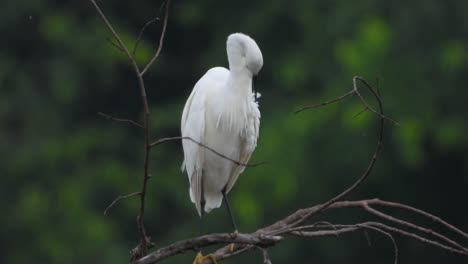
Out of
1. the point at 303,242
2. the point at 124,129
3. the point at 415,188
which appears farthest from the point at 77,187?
the point at 415,188

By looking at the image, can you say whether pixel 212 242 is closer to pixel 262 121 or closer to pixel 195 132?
pixel 195 132

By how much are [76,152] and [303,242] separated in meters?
2.61

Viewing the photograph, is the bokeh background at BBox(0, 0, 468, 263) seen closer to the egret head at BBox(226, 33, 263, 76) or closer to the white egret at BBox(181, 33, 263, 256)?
the white egret at BBox(181, 33, 263, 256)

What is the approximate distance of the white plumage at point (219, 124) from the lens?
4.86m

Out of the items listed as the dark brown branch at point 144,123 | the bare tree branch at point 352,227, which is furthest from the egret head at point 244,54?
the dark brown branch at point 144,123

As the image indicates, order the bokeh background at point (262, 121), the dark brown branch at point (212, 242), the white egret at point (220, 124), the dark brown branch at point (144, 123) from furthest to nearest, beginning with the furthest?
the bokeh background at point (262, 121) → the white egret at point (220, 124) → the dark brown branch at point (212, 242) → the dark brown branch at point (144, 123)

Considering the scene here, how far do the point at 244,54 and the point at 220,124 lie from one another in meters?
0.40

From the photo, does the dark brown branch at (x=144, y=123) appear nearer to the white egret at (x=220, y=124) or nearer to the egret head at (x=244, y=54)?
the egret head at (x=244, y=54)

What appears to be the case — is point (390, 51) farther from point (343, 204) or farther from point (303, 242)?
→ point (343, 204)

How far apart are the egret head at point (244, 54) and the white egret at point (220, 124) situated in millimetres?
11

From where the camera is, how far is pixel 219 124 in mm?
4934

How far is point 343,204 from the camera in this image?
3.74 metres

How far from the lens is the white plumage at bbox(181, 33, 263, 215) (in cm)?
486

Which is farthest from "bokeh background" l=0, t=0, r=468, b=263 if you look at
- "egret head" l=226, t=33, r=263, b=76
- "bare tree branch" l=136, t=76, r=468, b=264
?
"bare tree branch" l=136, t=76, r=468, b=264
